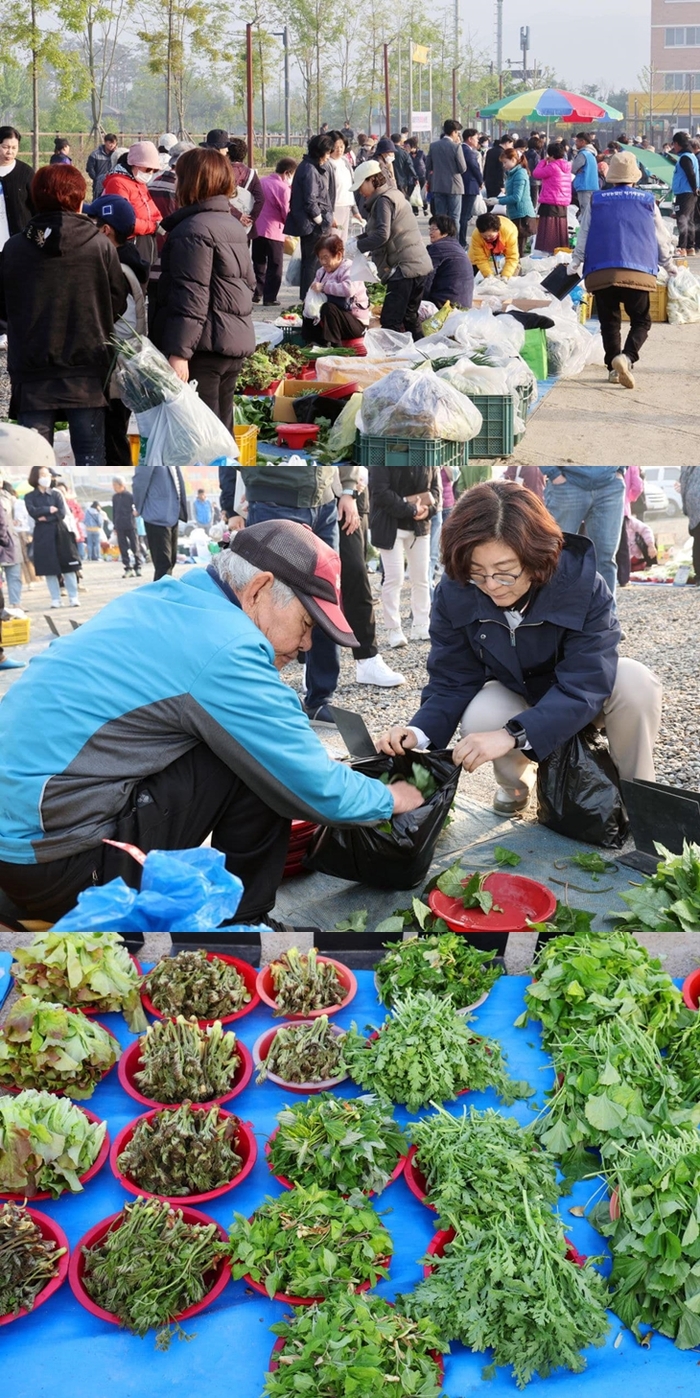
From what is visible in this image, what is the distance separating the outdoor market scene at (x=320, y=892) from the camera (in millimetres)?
1464

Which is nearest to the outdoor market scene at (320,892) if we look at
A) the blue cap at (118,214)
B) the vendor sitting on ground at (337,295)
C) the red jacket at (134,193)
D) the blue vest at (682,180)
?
the blue cap at (118,214)

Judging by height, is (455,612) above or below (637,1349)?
above

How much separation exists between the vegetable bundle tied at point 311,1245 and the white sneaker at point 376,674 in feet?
5.91

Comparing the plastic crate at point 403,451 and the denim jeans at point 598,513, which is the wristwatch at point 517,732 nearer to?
the denim jeans at point 598,513

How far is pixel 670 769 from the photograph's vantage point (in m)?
3.10

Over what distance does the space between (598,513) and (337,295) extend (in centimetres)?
488

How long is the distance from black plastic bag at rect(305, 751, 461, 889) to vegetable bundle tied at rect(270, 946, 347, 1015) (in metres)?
0.66

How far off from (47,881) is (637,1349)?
1.45m

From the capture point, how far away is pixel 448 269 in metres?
7.92

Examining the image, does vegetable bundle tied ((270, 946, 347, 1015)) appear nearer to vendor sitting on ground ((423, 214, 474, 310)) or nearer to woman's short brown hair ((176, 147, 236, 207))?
woman's short brown hair ((176, 147, 236, 207))

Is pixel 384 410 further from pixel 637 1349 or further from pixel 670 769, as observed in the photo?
pixel 637 1349

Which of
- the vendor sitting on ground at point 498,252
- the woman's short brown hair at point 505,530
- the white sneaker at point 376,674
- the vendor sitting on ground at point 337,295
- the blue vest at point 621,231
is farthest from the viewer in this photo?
the vendor sitting on ground at point 498,252

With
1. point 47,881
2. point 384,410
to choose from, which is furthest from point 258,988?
point 384,410

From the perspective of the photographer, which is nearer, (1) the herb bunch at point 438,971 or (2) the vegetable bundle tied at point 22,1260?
(2) the vegetable bundle tied at point 22,1260
